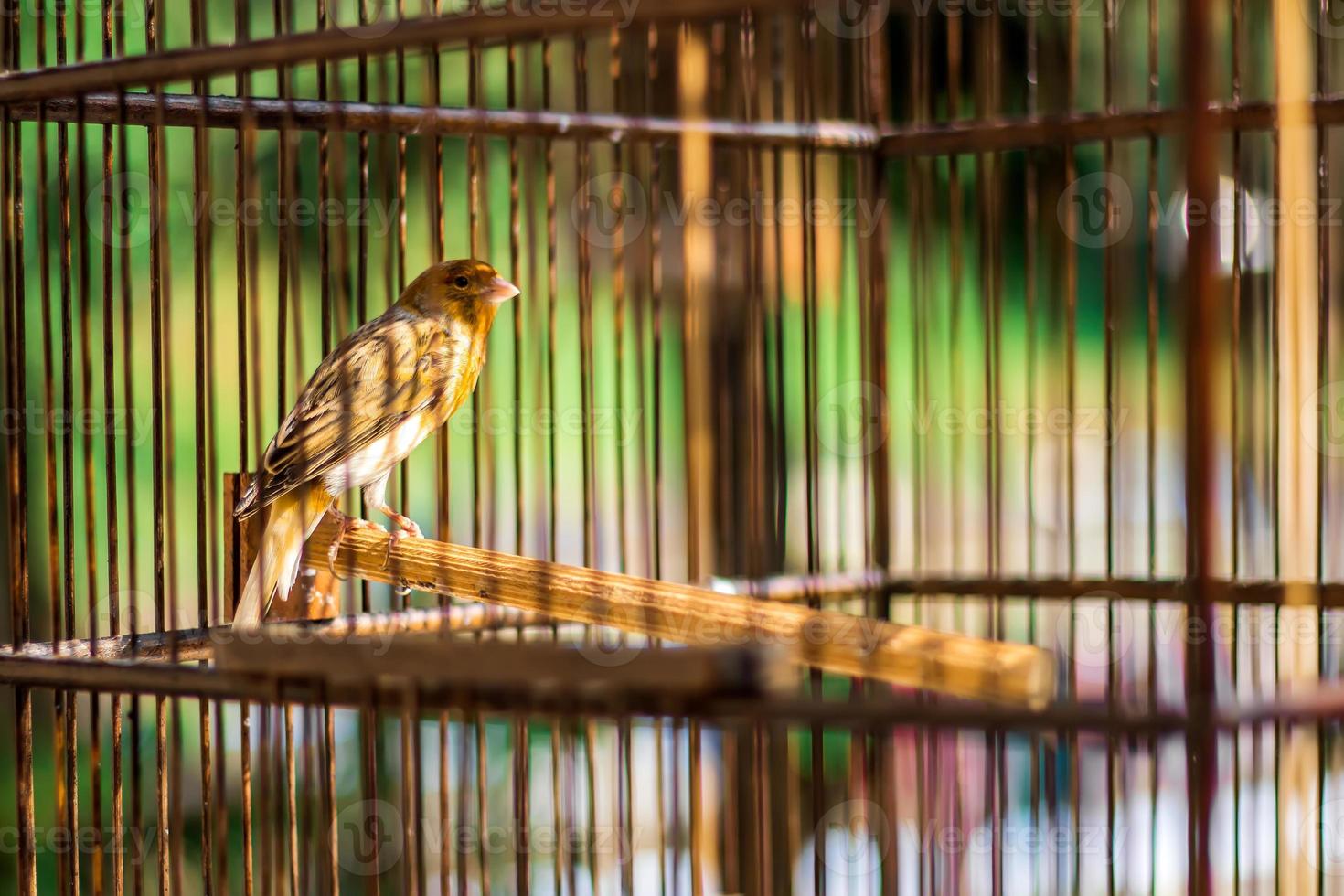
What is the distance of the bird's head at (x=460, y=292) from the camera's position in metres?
2.17

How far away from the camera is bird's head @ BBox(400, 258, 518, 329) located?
2.17 metres

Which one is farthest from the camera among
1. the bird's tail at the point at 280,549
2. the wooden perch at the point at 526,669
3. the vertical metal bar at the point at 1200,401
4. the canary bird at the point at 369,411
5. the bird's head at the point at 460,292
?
the bird's head at the point at 460,292

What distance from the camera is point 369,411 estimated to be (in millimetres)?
2059

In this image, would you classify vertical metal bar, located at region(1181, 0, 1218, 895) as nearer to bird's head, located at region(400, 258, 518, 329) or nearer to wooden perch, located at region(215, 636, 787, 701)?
wooden perch, located at region(215, 636, 787, 701)

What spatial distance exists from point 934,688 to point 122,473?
2.59 metres

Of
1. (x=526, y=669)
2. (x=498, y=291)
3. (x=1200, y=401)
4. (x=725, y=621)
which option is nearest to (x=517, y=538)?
(x=498, y=291)

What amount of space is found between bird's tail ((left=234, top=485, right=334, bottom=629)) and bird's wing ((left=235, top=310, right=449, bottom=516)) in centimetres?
4

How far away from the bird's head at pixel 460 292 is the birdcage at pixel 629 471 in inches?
2.7

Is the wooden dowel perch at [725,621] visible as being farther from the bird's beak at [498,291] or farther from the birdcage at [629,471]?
the bird's beak at [498,291]

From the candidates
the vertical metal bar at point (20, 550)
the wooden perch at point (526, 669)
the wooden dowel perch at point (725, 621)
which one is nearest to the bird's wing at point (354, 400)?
the wooden dowel perch at point (725, 621)

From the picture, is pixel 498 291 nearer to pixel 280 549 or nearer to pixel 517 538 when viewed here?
pixel 517 538

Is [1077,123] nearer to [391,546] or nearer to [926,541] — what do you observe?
[926,541]

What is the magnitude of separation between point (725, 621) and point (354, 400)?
82 cm

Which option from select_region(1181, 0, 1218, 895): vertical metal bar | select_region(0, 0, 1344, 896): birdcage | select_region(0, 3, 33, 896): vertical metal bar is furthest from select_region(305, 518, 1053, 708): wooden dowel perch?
select_region(0, 3, 33, 896): vertical metal bar
